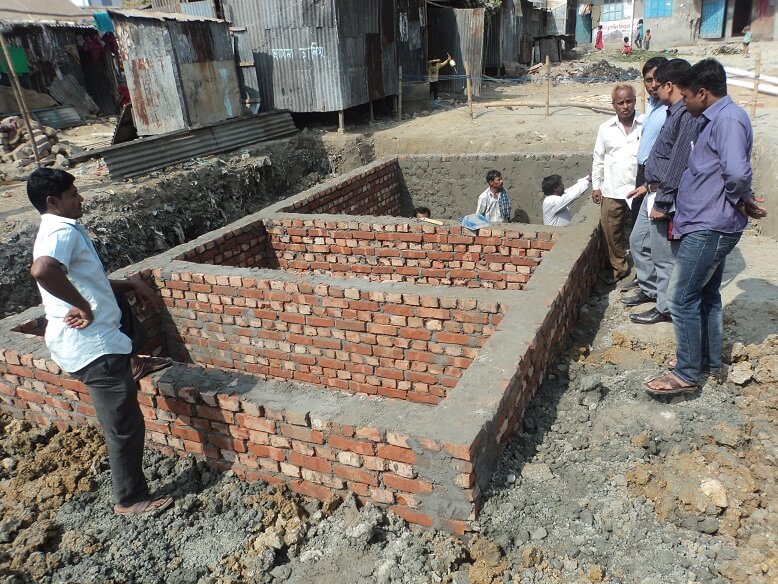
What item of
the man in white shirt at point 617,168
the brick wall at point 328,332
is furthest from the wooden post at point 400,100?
the brick wall at point 328,332

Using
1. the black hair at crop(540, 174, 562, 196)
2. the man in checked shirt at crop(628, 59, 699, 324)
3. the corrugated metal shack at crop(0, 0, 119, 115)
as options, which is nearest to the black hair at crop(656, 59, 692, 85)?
the man in checked shirt at crop(628, 59, 699, 324)

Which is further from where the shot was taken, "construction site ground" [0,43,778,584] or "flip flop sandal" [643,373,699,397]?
"flip flop sandal" [643,373,699,397]

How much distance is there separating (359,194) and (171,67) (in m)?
5.79

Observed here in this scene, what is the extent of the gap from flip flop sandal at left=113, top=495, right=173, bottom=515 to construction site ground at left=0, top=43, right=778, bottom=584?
0.15 feet

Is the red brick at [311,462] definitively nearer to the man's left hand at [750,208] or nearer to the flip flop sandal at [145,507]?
the flip flop sandal at [145,507]

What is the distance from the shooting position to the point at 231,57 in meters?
12.1

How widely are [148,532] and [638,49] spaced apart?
35479 mm

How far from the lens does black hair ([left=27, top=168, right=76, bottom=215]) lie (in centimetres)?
253

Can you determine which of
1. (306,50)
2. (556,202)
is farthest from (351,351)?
(306,50)

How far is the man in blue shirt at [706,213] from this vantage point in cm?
286

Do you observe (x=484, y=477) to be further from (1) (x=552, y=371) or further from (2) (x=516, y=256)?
(2) (x=516, y=256)

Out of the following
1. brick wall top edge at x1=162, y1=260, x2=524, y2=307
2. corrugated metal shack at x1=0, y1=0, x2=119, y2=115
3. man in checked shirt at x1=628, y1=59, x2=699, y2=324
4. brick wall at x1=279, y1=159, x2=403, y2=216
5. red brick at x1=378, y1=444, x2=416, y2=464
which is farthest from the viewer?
corrugated metal shack at x1=0, y1=0, x2=119, y2=115

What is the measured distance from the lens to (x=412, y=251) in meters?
5.38

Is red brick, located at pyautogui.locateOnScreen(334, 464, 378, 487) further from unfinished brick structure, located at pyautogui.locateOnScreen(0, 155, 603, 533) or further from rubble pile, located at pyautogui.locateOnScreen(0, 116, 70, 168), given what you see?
rubble pile, located at pyautogui.locateOnScreen(0, 116, 70, 168)
